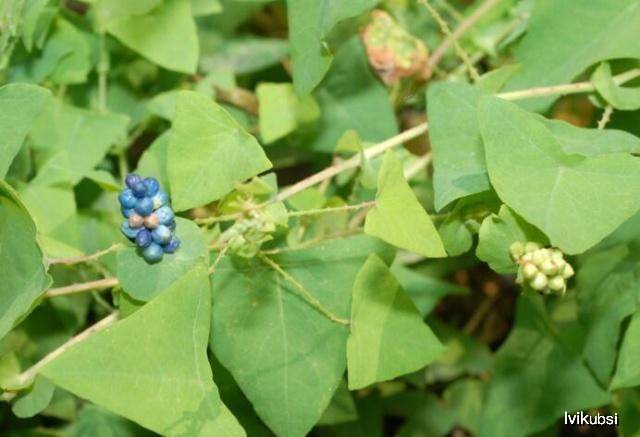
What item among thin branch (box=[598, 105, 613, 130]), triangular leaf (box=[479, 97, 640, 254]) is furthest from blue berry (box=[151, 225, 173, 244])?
thin branch (box=[598, 105, 613, 130])

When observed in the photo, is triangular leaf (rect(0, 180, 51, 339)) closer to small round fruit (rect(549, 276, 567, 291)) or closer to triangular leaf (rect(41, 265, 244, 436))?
triangular leaf (rect(41, 265, 244, 436))

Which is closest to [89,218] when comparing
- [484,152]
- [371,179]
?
[371,179]

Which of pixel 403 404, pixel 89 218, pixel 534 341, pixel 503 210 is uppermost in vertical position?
pixel 503 210

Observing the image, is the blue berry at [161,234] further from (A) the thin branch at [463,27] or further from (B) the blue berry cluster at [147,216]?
(A) the thin branch at [463,27]

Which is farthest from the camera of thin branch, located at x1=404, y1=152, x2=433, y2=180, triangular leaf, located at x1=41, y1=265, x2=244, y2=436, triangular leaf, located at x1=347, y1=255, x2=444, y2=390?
thin branch, located at x1=404, y1=152, x2=433, y2=180

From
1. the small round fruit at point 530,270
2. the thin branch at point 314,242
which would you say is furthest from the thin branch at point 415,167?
the small round fruit at point 530,270

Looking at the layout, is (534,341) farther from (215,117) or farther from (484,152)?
(215,117)

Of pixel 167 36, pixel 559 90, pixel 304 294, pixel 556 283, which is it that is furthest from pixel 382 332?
pixel 167 36
